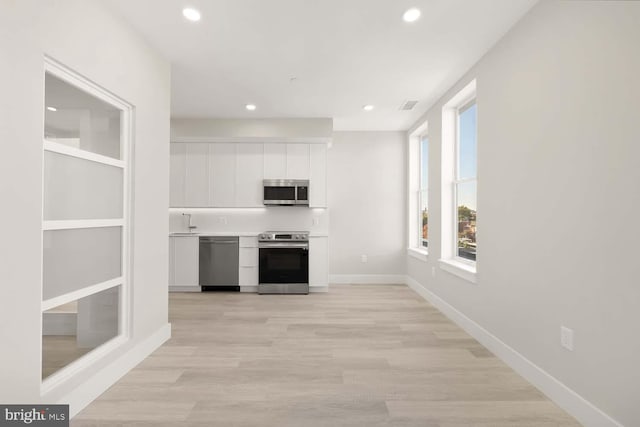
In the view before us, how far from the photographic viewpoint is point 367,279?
5918 mm

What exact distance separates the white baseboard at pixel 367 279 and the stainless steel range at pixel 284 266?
34.7 inches

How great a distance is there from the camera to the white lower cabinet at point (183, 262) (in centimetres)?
522

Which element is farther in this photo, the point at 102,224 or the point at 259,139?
the point at 259,139

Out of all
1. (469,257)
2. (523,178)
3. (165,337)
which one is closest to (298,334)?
(165,337)

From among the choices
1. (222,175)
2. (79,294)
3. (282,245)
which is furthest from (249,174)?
(79,294)

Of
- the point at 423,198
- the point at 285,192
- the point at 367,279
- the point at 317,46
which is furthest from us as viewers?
the point at 367,279

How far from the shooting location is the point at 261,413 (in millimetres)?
2004

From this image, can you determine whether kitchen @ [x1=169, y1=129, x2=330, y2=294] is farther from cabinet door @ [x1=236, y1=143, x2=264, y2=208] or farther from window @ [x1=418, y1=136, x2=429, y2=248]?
window @ [x1=418, y1=136, x2=429, y2=248]

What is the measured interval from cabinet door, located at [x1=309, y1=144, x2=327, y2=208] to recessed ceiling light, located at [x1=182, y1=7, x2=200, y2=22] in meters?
3.02

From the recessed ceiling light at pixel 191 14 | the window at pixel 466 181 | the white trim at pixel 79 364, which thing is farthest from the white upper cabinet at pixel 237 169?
the white trim at pixel 79 364

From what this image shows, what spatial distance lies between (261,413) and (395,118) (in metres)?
4.34

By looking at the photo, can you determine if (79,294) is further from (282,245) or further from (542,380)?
(282,245)

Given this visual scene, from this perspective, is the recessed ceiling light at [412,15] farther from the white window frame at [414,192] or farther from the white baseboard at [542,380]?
the white window frame at [414,192]

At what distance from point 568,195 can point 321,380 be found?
1.98 metres
